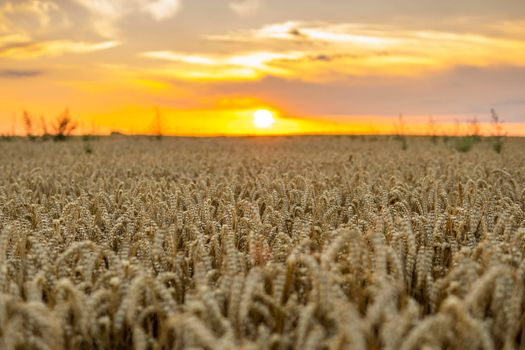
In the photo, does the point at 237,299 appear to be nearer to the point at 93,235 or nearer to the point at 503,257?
the point at 503,257

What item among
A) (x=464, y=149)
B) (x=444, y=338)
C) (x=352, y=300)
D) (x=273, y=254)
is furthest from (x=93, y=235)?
(x=464, y=149)

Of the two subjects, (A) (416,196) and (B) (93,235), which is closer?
(B) (93,235)

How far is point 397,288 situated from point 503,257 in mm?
418

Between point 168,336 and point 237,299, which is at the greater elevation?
point 237,299

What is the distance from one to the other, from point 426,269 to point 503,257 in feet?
0.88

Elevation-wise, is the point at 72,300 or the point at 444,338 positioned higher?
the point at 72,300

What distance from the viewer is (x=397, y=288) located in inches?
73.6

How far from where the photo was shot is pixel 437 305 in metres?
1.96

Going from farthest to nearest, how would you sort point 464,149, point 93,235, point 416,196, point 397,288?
point 464,149, point 416,196, point 93,235, point 397,288

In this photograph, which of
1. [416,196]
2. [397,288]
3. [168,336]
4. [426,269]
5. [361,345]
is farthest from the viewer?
[416,196]

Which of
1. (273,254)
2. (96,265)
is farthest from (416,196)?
(96,265)

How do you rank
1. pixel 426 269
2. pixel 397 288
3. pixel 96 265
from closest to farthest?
pixel 397 288, pixel 426 269, pixel 96 265

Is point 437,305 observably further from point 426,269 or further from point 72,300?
point 72,300

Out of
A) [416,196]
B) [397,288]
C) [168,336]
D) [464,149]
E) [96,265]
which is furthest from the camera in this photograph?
[464,149]
